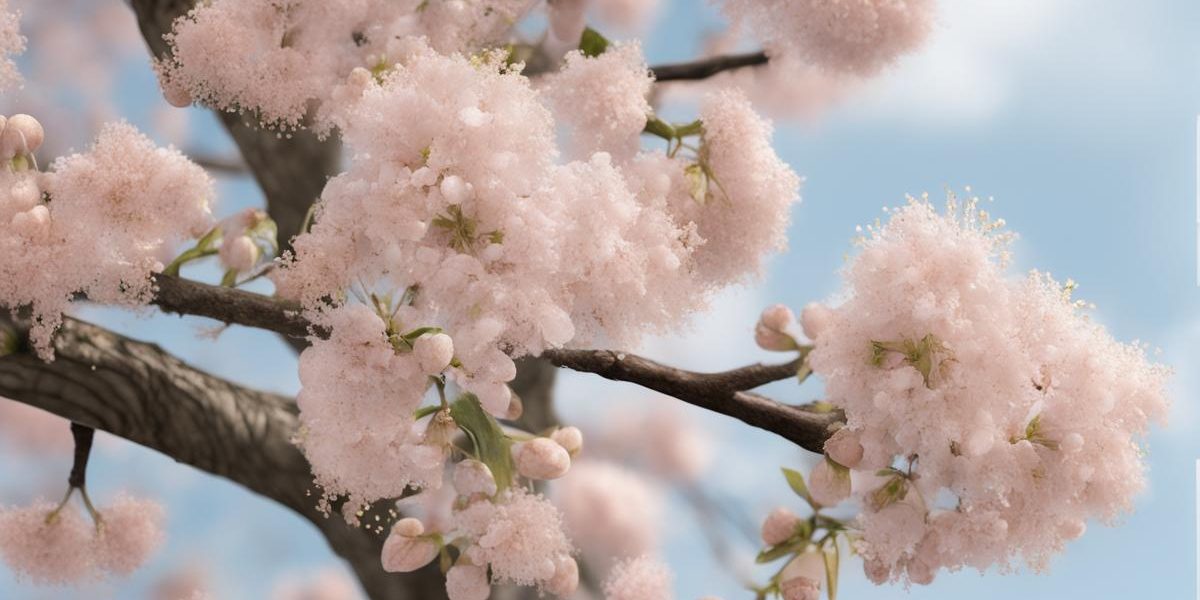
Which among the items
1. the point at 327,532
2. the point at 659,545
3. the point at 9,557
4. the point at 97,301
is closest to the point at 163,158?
the point at 97,301

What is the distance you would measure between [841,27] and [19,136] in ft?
2.66

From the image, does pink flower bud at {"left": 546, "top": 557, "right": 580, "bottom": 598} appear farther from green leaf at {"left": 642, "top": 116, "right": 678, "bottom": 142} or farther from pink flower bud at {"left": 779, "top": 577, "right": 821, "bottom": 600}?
green leaf at {"left": 642, "top": 116, "right": 678, "bottom": 142}

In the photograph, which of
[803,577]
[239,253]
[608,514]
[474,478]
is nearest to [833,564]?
[803,577]

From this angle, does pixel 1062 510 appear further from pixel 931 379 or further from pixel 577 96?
pixel 577 96

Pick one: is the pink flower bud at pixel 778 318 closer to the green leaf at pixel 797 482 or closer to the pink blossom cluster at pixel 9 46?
the green leaf at pixel 797 482

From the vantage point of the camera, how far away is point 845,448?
38.5 inches

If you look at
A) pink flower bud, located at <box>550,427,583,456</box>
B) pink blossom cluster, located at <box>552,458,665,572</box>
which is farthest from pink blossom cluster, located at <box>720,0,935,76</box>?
pink blossom cluster, located at <box>552,458,665,572</box>

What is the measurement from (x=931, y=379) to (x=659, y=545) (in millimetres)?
1767

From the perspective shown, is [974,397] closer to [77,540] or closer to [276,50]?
[276,50]

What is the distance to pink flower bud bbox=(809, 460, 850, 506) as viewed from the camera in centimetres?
105

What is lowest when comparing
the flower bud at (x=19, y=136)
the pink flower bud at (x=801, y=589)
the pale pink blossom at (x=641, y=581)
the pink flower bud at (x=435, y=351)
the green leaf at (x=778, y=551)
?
the flower bud at (x=19, y=136)

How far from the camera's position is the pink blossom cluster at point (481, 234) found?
92 cm

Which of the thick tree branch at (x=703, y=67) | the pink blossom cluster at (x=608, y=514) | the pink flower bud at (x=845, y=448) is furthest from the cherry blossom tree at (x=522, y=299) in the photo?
the pink blossom cluster at (x=608, y=514)

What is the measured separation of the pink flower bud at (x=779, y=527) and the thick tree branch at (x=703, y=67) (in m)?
0.71
